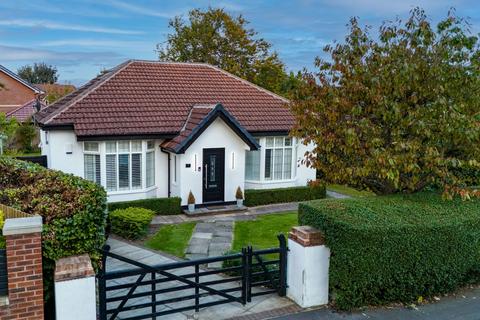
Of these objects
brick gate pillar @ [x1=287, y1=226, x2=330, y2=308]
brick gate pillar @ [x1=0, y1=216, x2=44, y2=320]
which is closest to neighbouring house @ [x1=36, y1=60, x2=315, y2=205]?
brick gate pillar @ [x1=287, y1=226, x2=330, y2=308]

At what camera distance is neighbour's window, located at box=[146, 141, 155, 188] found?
16.7 meters

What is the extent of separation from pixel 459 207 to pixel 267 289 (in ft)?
14.8

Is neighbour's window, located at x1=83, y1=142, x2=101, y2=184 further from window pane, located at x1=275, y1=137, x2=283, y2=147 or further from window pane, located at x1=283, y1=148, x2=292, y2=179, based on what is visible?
window pane, located at x1=283, y1=148, x2=292, y2=179

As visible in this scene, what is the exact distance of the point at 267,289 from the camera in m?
9.10

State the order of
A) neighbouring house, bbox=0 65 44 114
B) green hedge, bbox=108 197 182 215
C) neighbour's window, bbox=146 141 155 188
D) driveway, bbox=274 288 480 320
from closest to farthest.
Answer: driveway, bbox=274 288 480 320 → green hedge, bbox=108 197 182 215 → neighbour's window, bbox=146 141 155 188 → neighbouring house, bbox=0 65 44 114

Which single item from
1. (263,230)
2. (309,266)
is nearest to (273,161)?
(263,230)

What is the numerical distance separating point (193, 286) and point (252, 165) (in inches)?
434

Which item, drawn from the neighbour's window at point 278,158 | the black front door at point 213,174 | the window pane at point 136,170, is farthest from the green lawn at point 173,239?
the neighbour's window at point 278,158

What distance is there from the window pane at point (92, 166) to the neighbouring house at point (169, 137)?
0.11 feet

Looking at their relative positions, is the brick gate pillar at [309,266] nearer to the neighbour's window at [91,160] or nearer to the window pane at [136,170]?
the window pane at [136,170]

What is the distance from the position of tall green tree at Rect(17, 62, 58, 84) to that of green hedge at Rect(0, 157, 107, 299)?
72.8m

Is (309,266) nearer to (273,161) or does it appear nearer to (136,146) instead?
(136,146)

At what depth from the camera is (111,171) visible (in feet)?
52.1

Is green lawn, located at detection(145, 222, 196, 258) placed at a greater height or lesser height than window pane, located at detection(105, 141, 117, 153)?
lesser
